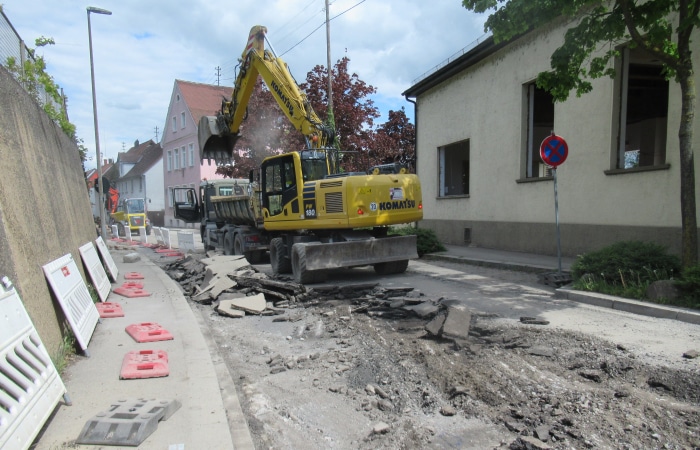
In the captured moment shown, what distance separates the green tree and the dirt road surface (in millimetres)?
2656

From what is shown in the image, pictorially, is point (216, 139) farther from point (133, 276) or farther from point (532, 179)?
point (532, 179)

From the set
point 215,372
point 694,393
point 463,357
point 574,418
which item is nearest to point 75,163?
point 215,372

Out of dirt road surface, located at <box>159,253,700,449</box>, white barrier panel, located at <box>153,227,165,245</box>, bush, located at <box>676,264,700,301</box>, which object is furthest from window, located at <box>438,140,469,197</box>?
white barrier panel, located at <box>153,227,165,245</box>

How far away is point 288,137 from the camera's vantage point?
20.4 metres

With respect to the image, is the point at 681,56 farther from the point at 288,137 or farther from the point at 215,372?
the point at 288,137

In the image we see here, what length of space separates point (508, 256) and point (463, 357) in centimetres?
784

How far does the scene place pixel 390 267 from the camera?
1034cm

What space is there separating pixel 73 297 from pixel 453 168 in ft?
47.7

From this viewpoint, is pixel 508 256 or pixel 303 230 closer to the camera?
pixel 303 230

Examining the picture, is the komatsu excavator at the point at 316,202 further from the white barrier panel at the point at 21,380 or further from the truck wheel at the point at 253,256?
the white barrier panel at the point at 21,380

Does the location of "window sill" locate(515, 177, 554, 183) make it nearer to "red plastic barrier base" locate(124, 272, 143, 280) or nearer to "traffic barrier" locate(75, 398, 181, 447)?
"red plastic barrier base" locate(124, 272, 143, 280)

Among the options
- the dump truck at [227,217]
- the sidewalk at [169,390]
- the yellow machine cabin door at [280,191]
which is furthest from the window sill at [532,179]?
the sidewalk at [169,390]

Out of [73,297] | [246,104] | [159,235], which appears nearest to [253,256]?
[246,104]

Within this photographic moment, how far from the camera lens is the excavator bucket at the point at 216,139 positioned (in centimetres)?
1381
